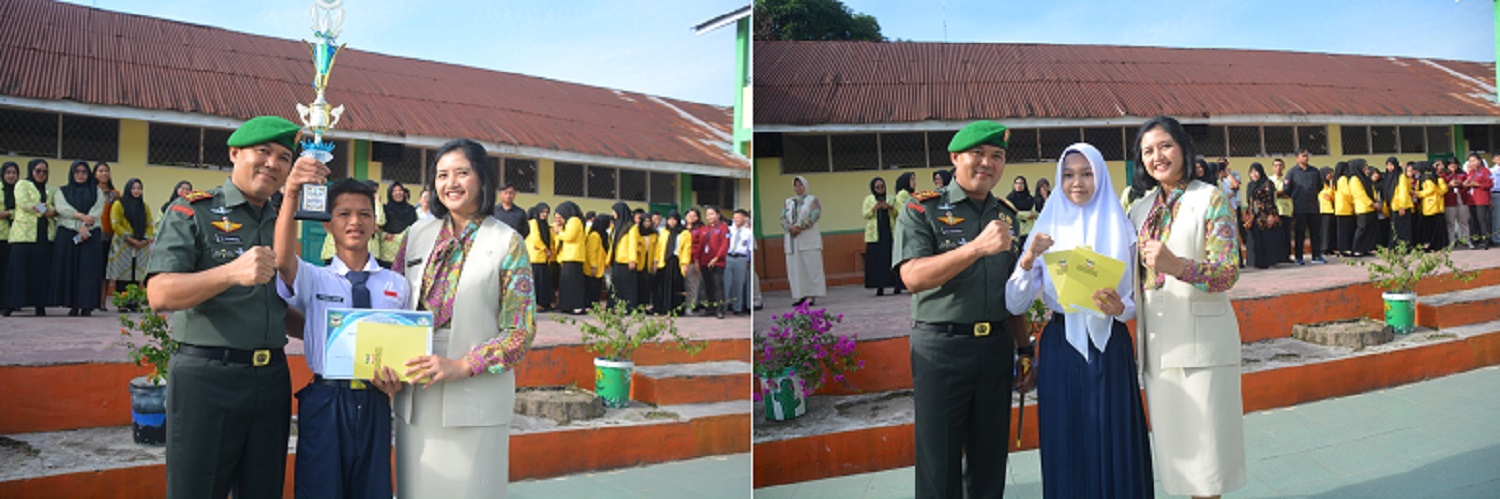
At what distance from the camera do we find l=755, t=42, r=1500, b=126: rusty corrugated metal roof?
363cm

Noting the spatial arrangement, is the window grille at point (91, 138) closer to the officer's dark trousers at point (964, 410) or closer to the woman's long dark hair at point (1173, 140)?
the officer's dark trousers at point (964, 410)

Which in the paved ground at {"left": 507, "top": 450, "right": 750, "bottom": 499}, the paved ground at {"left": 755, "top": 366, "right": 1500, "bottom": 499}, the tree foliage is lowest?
the paved ground at {"left": 507, "top": 450, "right": 750, "bottom": 499}

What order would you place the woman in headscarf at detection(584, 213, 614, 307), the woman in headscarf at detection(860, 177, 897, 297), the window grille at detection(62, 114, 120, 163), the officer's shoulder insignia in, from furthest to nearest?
the woman in headscarf at detection(584, 213, 614, 307) < the woman in headscarf at detection(860, 177, 897, 297) < the window grille at detection(62, 114, 120, 163) < the officer's shoulder insignia

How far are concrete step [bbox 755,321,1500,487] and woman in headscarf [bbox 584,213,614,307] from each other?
1002 mm

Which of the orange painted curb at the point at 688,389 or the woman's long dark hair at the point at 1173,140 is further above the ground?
the woman's long dark hair at the point at 1173,140

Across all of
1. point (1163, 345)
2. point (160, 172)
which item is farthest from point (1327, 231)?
point (160, 172)

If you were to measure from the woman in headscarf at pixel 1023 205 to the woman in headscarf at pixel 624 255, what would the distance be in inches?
→ 72.4

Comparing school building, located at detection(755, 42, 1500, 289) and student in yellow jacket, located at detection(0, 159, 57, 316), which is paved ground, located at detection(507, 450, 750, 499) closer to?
school building, located at detection(755, 42, 1500, 289)

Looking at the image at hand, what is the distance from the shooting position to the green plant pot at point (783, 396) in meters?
4.00

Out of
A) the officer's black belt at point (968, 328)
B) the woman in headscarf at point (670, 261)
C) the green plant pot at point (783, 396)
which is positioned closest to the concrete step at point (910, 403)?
the green plant pot at point (783, 396)

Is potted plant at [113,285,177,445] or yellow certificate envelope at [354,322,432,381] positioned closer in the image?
yellow certificate envelope at [354,322,432,381]

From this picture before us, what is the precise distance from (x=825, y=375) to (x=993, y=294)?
1.11 metres

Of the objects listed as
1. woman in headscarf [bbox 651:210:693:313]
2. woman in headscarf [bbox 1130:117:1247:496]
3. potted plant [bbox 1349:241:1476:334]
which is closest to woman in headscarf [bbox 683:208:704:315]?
woman in headscarf [bbox 651:210:693:313]

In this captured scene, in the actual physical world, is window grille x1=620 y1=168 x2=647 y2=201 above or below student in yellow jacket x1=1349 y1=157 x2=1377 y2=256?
above
